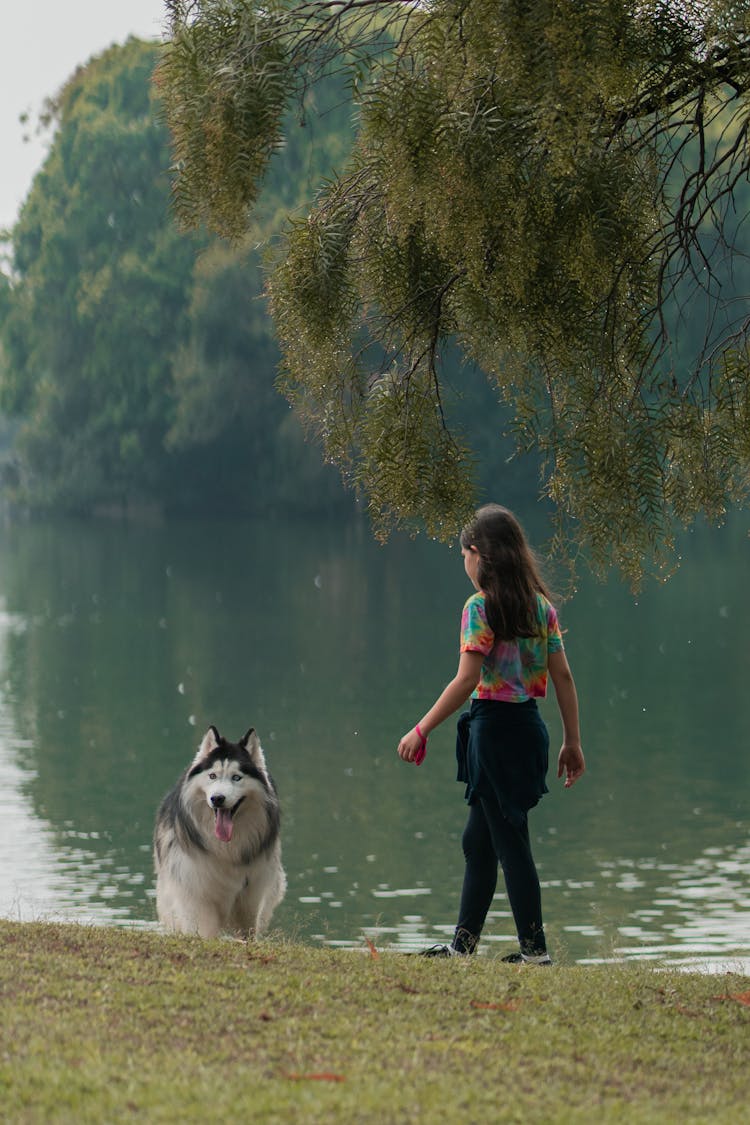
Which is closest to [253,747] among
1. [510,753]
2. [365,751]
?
[510,753]

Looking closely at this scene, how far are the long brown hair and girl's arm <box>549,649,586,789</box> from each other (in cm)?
18

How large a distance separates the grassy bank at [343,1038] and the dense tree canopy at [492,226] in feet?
6.22

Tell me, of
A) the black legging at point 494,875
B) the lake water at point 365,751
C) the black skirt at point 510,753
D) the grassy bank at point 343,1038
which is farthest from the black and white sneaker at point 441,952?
the lake water at point 365,751

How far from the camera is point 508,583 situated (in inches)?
273

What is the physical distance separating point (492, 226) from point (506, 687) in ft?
6.30

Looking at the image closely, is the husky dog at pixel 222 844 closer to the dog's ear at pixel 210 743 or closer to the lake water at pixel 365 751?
the dog's ear at pixel 210 743

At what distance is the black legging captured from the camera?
708 cm

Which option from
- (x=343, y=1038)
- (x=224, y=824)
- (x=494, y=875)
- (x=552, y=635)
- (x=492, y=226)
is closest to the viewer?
(x=343, y=1038)

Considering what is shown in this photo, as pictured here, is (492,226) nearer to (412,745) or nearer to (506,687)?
(506,687)

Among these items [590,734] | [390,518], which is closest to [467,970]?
[390,518]

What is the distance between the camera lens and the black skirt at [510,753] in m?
6.96

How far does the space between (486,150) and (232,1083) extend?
11.2ft

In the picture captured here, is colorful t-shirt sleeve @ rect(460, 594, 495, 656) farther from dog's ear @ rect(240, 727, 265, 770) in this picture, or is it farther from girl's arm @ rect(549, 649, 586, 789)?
dog's ear @ rect(240, 727, 265, 770)

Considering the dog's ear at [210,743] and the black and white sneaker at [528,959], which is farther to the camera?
the dog's ear at [210,743]
